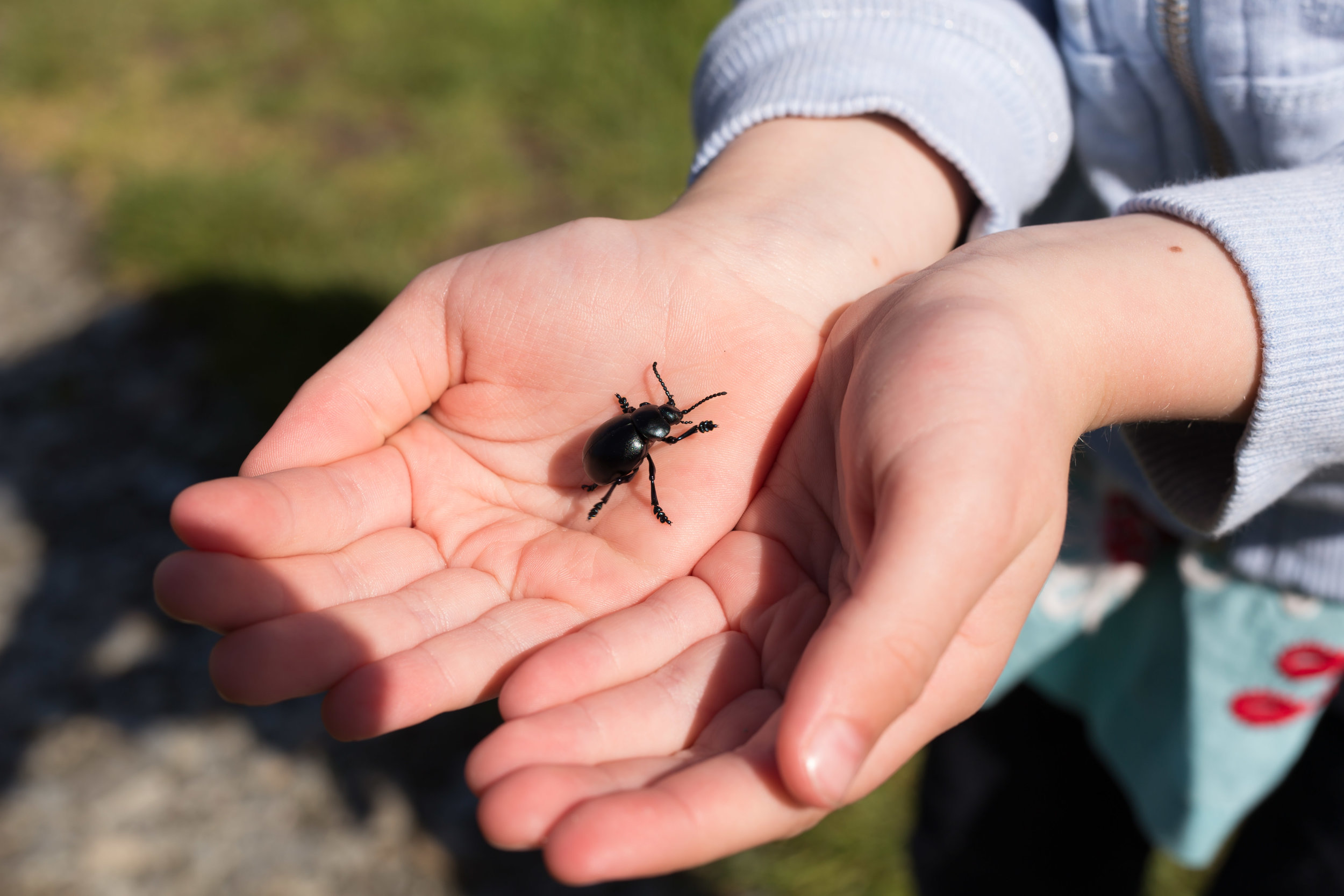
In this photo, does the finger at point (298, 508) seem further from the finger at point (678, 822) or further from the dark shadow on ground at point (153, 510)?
the dark shadow on ground at point (153, 510)

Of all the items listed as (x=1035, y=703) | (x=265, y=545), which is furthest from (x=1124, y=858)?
(x=265, y=545)

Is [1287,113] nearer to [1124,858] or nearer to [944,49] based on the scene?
[944,49]

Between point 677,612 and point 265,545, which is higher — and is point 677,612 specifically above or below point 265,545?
below

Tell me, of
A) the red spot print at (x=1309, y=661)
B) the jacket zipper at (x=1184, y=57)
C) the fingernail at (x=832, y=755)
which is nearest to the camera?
the fingernail at (x=832, y=755)

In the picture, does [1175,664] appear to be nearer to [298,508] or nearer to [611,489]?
[611,489]

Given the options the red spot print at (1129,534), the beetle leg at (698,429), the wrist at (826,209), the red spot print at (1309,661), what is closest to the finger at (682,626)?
the beetle leg at (698,429)

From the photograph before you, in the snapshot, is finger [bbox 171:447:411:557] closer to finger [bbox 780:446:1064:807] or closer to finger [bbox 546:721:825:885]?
finger [bbox 546:721:825:885]
